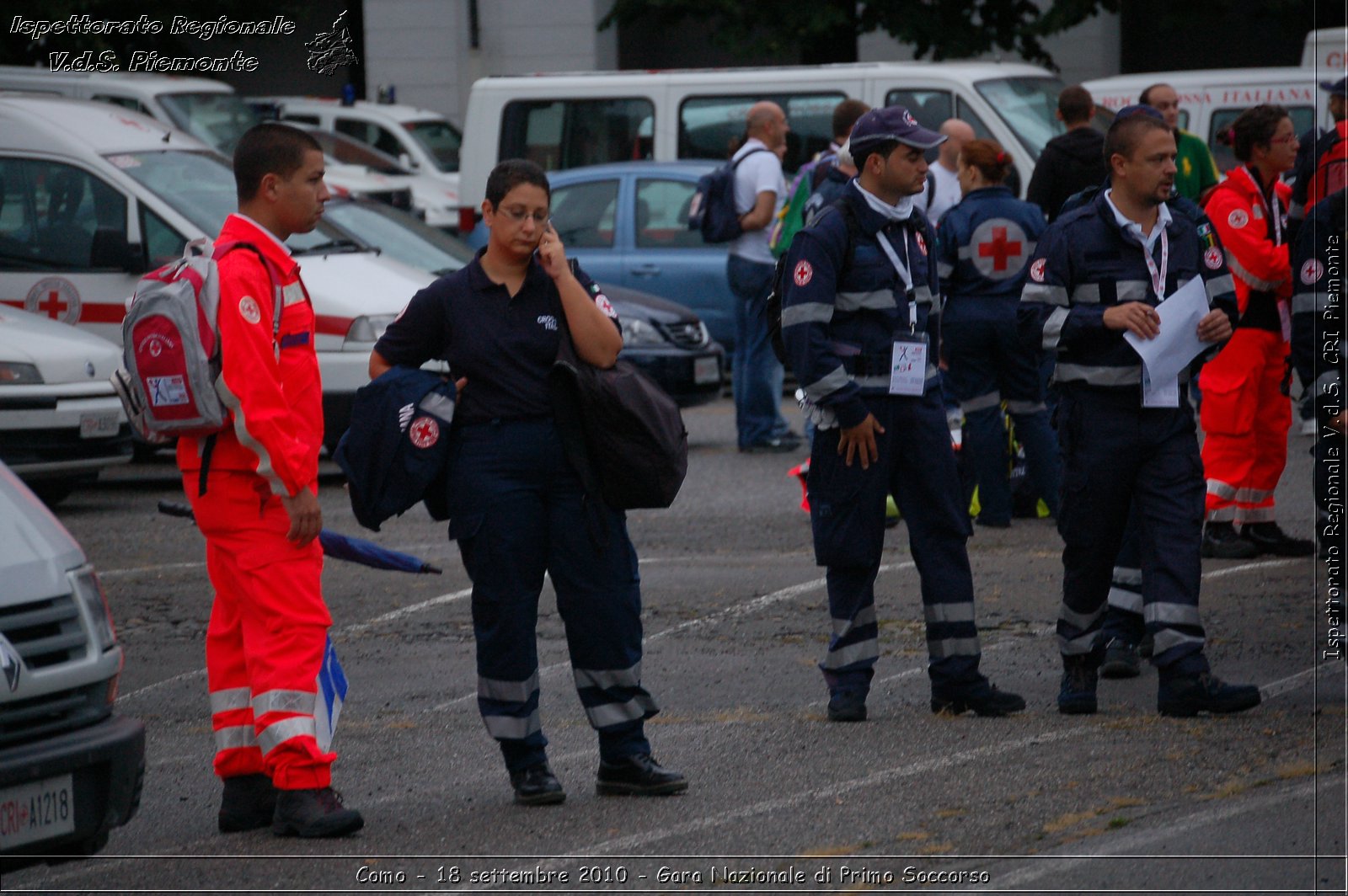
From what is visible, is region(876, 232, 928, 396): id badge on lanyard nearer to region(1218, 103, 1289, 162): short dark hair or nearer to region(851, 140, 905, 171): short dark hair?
region(851, 140, 905, 171): short dark hair

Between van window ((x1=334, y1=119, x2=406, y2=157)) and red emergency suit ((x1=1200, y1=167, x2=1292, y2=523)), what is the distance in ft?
58.0

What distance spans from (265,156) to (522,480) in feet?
3.76

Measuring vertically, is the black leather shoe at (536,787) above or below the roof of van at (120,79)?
below

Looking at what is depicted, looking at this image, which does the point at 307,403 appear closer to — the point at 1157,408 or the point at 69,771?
the point at 69,771

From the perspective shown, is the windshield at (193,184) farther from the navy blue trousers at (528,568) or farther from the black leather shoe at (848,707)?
the navy blue trousers at (528,568)

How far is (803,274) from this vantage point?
6.48 meters

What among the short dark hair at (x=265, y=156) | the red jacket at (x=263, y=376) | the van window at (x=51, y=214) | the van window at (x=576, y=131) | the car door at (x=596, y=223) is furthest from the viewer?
the van window at (x=576, y=131)

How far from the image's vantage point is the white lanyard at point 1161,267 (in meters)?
6.48

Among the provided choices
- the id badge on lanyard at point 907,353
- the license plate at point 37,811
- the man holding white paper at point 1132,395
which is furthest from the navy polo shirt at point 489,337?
the man holding white paper at point 1132,395

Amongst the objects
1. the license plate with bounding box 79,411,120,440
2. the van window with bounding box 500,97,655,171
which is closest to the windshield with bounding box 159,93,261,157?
the van window with bounding box 500,97,655,171

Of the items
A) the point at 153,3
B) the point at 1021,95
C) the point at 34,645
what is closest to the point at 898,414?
the point at 34,645

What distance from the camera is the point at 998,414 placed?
9977 mm

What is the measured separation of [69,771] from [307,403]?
1.29 meters

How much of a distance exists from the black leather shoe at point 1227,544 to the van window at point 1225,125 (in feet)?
29.8
